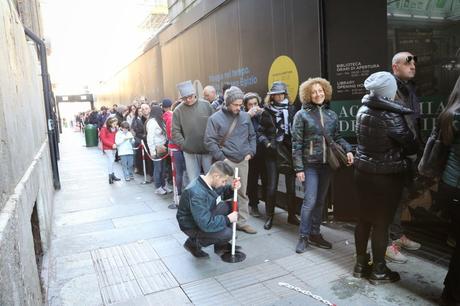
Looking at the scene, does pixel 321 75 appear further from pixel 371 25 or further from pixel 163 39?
pixel 163 39

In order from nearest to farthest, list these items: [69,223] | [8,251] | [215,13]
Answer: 1. [8,251]
2. [69,223]
3. [215,13]

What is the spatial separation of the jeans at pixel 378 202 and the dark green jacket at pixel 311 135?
0.74 m

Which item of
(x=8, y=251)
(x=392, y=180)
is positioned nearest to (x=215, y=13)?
(x=392, y=180)

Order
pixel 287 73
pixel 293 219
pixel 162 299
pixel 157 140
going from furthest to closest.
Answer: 1. pixel 157 140
2. pixel 287 73
3. pixel 293 219
4. pixel 162 299

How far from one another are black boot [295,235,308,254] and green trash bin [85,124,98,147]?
17355mm

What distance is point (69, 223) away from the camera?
6289 mm

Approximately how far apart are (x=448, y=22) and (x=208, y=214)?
320 cm

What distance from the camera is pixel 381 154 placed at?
11.0ft

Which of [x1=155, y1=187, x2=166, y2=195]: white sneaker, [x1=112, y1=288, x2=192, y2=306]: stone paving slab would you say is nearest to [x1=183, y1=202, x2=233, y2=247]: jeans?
[x1=112, y1=288, x2=192, y2=306]: stone paving slab

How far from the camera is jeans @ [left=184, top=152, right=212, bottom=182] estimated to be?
573cm

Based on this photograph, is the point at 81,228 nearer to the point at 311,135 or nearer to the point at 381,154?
the point at 311,135

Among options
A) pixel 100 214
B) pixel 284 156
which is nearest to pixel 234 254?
pixel 284 156

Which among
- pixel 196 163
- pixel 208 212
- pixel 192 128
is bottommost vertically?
pixel 208 212

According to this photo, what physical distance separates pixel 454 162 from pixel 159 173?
235 inches
